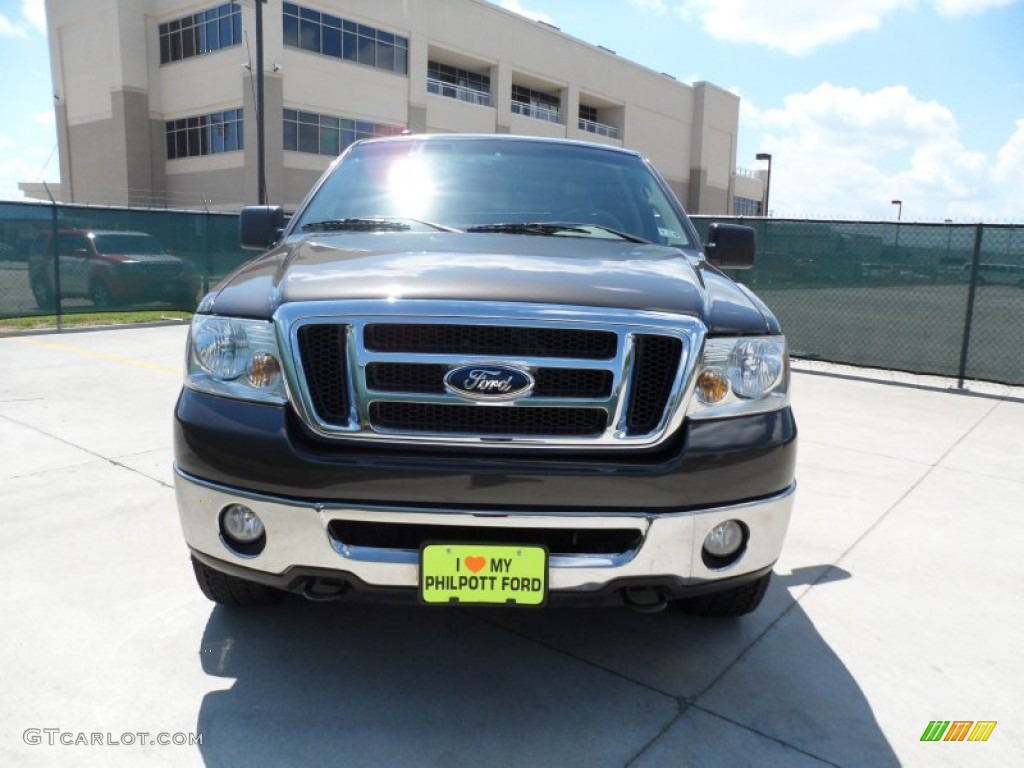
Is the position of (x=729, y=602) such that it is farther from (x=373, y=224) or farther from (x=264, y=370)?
(x=373, y=224)

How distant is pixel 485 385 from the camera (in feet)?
7.11

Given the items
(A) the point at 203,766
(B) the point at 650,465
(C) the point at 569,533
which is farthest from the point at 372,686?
(B) the point at 650,465

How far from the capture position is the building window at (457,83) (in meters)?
39.0

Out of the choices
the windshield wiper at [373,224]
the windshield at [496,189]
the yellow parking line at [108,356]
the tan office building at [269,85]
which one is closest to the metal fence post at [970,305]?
the windshield at [496,189]

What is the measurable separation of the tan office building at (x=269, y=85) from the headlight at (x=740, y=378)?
32508 millimetres

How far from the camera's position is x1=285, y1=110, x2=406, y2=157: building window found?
33219mm

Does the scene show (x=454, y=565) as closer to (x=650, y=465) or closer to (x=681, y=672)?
(x=650, y=465)

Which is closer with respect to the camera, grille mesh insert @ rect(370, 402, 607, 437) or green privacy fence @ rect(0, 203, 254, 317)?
grille mesh insert @ rect(370, 402, 607, 437)

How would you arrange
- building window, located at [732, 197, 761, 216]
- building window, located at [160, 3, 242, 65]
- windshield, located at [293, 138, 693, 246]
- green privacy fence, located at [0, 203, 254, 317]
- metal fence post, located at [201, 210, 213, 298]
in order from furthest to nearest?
building window, located at [732, 197, 761, 216], building window, located at [160, 3, 242, 65], metal fence post, located at [201, 210, 213, 298], green privacy fence, located at [0, 203, 254, 317], windshield, located at [293, 138, 693, 246]

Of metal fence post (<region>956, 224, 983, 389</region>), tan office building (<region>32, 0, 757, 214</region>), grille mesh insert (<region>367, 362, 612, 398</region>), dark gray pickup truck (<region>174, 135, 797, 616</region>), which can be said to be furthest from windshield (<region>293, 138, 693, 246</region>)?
tan office building (<region>32, 0, 757, 214</region>)

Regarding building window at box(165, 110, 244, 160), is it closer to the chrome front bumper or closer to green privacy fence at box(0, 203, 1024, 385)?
green privacy fence at box(0, 203, 1024, 385)

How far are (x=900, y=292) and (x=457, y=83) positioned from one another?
1434 inches

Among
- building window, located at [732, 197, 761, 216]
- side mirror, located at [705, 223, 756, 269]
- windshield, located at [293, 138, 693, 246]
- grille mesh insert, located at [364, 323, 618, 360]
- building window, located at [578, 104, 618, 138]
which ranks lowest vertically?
grille mesh insert, located at [364, 323, 618, 360]

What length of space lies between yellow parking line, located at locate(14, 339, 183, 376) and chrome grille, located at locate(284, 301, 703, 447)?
21.0ft
